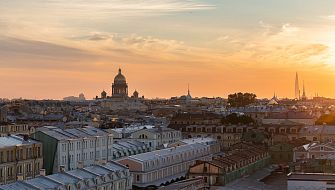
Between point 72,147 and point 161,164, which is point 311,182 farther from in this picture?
point 72,147

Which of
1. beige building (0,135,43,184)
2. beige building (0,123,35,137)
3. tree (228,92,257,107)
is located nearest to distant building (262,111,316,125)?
beige building (0,123,35,137)

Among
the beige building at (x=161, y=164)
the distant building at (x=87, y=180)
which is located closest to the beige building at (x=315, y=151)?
the beige building at (x=161, y=164)

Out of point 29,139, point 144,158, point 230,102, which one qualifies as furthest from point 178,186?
point 230,102

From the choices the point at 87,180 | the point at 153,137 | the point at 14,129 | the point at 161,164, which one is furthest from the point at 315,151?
the point at 14,129

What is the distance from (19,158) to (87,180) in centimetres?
934

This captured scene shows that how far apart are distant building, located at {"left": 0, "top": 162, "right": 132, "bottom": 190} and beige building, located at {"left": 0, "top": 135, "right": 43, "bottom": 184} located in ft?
18.7

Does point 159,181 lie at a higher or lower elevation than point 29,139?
lower

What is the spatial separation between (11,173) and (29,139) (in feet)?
20.4

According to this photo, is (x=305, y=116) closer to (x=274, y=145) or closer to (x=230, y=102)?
(x=274, y=145)

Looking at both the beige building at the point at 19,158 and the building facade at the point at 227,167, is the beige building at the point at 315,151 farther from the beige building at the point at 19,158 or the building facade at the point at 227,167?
the beige building at the point at 19,158

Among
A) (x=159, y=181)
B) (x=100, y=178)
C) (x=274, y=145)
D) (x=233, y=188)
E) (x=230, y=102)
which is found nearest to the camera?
(x=100, y=178)

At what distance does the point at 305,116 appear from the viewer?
117m

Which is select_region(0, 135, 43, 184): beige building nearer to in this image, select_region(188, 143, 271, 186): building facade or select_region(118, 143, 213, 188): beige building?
select_region(118, 143, 213, 188): beige building

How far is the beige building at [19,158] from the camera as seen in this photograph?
169ft
